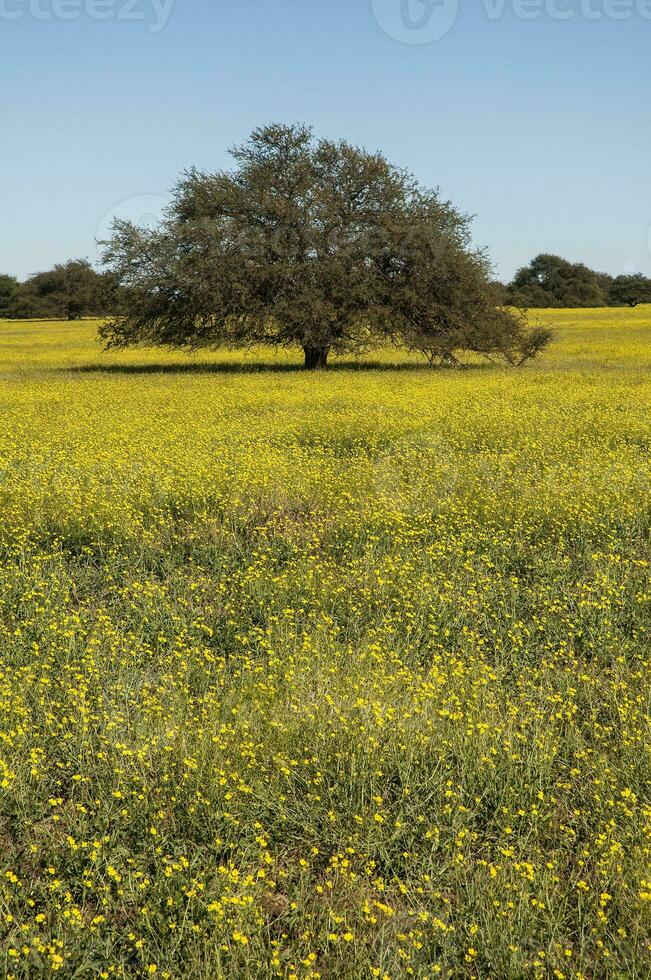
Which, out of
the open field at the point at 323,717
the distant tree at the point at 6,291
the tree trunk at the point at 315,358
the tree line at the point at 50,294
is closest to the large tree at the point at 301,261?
the tree trunk at the point at 315,358

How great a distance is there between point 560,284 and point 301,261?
218 feet

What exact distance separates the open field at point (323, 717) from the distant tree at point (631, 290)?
8254 centimetres

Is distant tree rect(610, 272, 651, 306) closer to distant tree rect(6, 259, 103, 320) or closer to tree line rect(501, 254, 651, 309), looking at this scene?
tree line rect(501, 254, 651, 309)

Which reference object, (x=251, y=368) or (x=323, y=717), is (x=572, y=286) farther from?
(x=323, y=717)

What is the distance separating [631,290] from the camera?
84750 mm

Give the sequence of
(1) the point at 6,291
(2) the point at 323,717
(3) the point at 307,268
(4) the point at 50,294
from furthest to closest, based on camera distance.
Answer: (1) the point at 6,291 → (4) the point at 50,294 → (3) the point at 307,268 → (2) the point at 323,717

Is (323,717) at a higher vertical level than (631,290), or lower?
lower

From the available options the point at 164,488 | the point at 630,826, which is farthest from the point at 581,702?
the point at 164,488

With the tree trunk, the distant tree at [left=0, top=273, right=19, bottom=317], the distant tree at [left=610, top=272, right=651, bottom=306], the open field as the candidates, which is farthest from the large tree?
the distant tree at [left=0, top=273, right=19, bottom=317]

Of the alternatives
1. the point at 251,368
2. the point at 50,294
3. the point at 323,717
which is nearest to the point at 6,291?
the point at 50,294

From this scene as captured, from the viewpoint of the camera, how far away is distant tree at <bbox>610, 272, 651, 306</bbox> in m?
84.3

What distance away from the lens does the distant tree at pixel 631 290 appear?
277 ft

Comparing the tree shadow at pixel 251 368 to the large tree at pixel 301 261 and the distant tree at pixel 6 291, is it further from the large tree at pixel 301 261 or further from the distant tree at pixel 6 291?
the distant tree at pixel 6 291

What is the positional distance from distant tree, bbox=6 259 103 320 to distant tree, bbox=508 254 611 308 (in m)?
46.0
